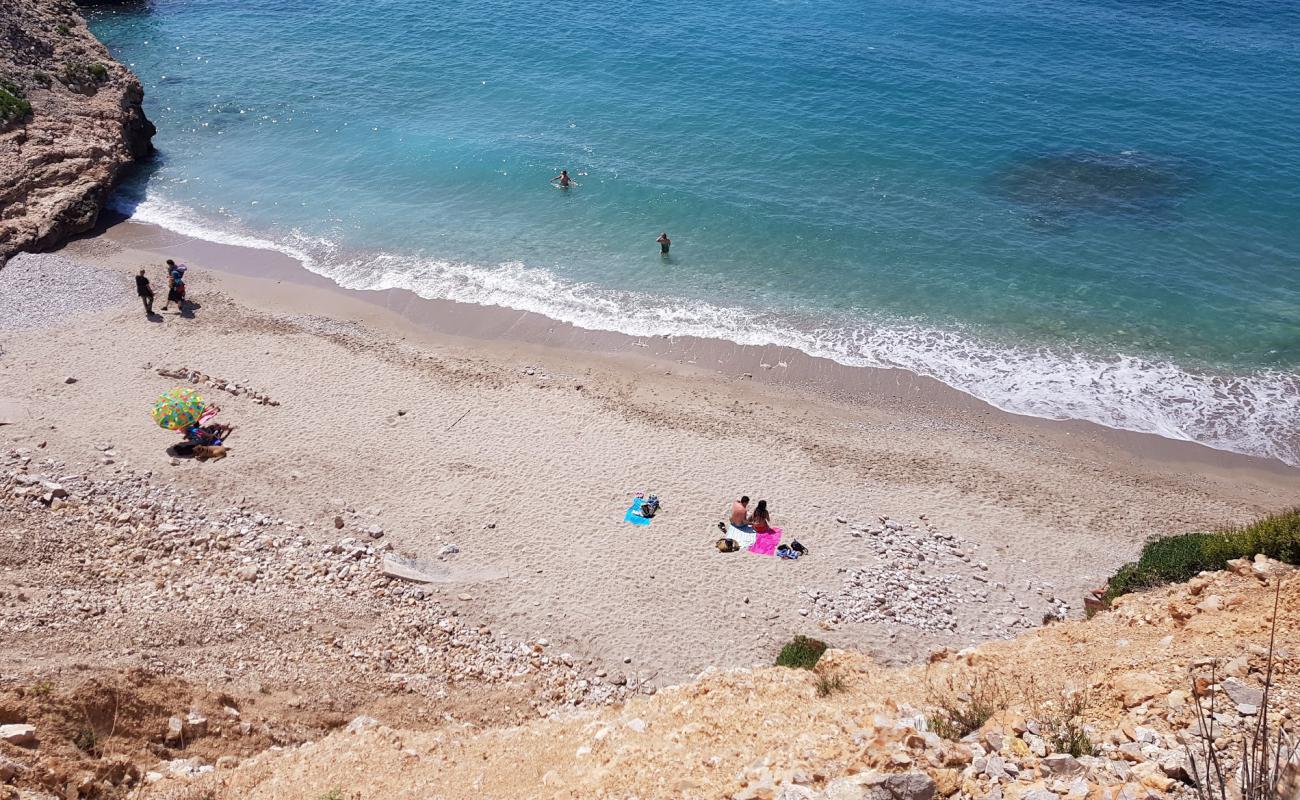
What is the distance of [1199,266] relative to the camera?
2898 cm

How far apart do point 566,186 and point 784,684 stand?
89.8ft

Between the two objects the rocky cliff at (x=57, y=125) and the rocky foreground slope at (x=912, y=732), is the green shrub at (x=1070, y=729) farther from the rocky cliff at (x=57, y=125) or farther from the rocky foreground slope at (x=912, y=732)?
the rocky cliff at (x=57, y=125)

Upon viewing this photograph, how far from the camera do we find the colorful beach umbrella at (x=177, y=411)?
19.1 metres

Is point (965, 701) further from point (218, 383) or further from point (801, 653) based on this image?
point (218, 383)

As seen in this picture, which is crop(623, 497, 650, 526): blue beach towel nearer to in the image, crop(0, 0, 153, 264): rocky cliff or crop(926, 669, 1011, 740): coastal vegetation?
crop(926, 669, 1011, 740): coastal vegetation

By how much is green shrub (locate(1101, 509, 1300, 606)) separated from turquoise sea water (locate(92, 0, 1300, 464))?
30.9ft

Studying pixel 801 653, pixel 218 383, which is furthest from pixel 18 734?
pixel 218 383

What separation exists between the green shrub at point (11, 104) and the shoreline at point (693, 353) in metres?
5.46

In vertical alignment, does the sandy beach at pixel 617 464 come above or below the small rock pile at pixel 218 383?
below

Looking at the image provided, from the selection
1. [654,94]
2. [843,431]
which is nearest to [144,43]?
[654,94]

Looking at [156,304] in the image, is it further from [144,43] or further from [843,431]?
[144,43]

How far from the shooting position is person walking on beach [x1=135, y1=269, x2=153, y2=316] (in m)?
25.2

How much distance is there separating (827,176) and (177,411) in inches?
1083

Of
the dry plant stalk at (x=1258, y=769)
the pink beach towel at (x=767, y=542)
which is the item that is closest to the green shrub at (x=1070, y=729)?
the dry plant stalk at (x=1258, y=769)
